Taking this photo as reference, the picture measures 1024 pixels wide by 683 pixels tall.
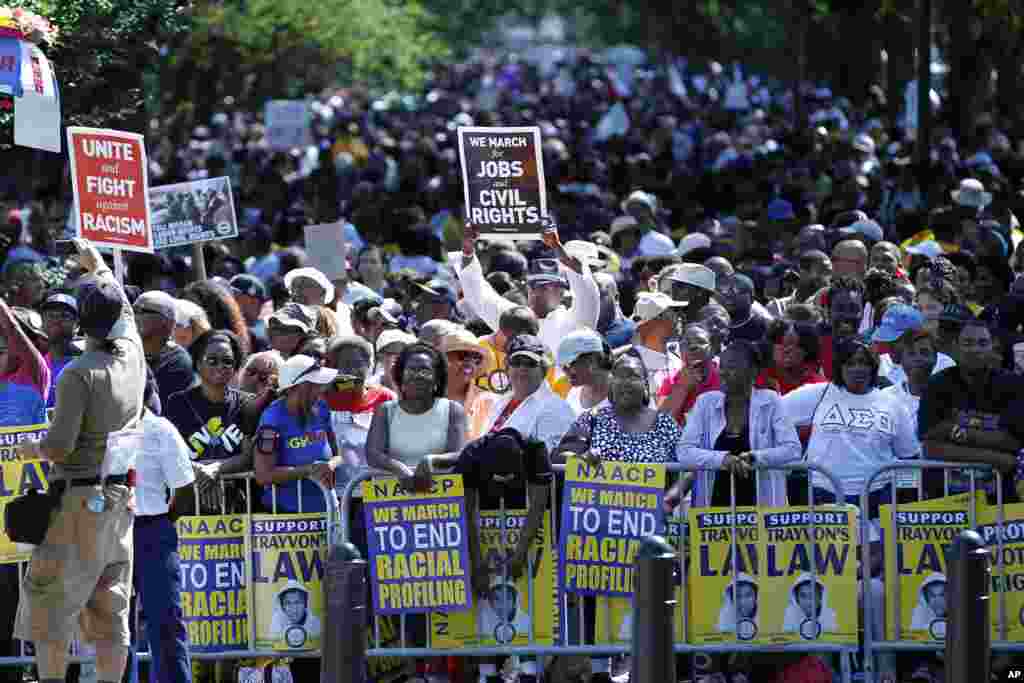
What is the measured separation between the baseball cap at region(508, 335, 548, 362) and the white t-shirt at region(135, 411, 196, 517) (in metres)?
1.83

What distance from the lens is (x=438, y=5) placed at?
66000 mm

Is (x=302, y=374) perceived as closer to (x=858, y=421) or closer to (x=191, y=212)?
(x=858, y=421)

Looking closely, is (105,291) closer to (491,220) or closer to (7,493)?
(7,493)

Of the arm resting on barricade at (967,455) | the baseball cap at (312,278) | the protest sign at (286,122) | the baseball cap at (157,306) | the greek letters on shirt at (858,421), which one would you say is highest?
the protest sign at (286,122)

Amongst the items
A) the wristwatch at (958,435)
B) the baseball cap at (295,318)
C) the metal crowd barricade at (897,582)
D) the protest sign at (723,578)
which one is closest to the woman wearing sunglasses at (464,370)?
the baseball cap at (295,318)

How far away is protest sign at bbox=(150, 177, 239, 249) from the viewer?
14.4 m

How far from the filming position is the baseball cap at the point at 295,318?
1214 centimetres

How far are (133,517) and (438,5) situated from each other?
5735 centimetres

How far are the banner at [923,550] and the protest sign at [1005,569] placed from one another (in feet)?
0.07

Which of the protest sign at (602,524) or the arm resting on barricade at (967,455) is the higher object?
the arm resting on barricade at (967,455)

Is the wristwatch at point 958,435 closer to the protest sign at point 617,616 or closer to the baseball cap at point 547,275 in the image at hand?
the protest sign at point 617,616

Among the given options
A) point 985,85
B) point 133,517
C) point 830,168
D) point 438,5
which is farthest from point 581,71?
point 133,517

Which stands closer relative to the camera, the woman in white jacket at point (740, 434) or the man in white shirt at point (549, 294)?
the woman in white jacket at point (740, 434)

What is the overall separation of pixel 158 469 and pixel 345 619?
125 centimetres
